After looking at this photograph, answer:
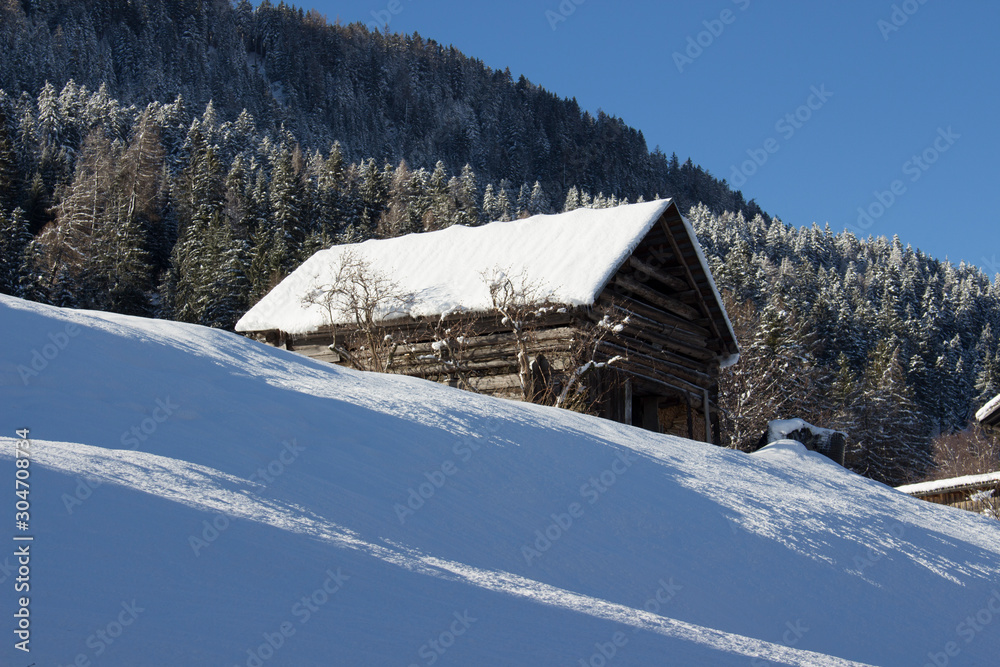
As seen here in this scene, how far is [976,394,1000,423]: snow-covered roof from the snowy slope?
1320cm

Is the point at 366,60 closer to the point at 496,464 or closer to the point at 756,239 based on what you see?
the point at 756,239

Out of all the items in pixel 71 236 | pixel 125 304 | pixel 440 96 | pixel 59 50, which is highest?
pixel 440 96

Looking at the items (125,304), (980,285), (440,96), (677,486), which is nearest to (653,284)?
(677,486)

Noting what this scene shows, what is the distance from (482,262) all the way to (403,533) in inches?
471

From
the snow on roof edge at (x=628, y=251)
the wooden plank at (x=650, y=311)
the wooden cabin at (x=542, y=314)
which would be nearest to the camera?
the snow on roof edge at (x=628, y=251)

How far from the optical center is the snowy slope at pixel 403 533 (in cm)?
327

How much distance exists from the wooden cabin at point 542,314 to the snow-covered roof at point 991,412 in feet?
21.1

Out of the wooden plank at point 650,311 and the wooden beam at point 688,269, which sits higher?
the wooden beam at point 688,269

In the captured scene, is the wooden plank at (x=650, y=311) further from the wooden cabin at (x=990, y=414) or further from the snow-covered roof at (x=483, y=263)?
the wooden cabin at (x=990, y=414)

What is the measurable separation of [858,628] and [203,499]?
12.7 feet

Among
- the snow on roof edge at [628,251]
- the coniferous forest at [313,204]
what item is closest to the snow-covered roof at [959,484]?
the coniferous forest at [313,204]

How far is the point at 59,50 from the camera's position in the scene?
127438 millimetres

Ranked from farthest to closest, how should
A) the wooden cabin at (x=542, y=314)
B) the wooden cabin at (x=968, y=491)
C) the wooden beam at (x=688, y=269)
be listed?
the wooden cabin at (x=968, y=491) < the wooden beam at (x=688, y=269) < the wooden cabin at (x=542, y=314)

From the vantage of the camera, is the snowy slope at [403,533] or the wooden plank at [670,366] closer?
the snowy slope at [403,533]
